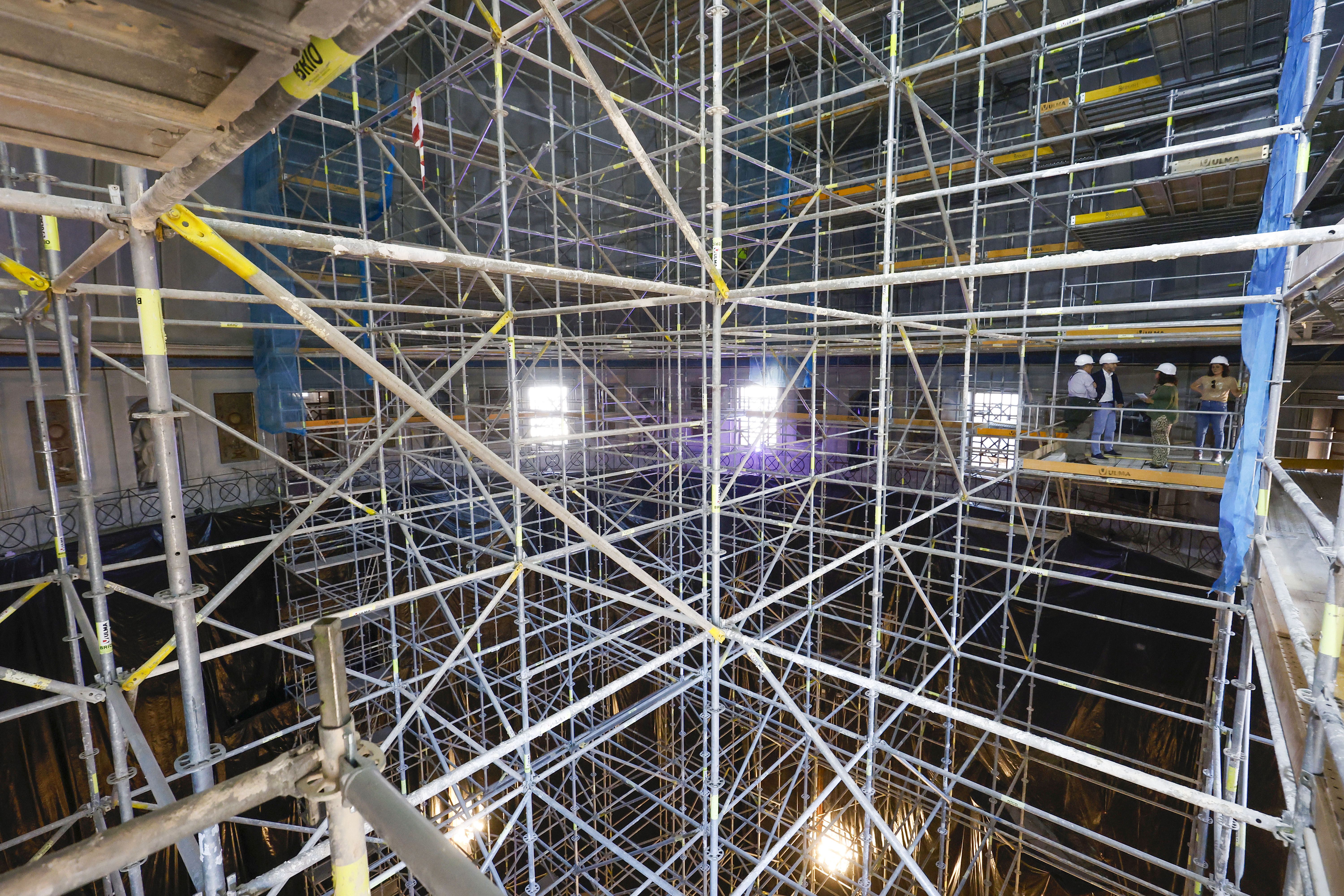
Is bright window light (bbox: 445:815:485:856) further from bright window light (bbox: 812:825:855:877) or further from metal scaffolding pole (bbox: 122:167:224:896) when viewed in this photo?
bright window light (bbox: 812:825:855:877)

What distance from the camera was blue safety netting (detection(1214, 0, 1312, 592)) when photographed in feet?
10.4

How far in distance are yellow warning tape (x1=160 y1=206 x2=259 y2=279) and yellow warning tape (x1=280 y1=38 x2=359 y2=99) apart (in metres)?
0.79

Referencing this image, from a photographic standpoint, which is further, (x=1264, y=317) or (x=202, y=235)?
(x=1264, y=317)

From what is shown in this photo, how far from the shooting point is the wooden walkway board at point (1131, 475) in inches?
205

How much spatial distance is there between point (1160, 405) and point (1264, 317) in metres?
4.58

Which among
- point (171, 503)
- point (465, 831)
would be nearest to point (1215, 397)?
point (171, 503)

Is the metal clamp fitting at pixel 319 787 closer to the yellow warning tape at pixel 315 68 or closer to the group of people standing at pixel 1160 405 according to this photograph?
the yellow warning tape at pixel 315 68

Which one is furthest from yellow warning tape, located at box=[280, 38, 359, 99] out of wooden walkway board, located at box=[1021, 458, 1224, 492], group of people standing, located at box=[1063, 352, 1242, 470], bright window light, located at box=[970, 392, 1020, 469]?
bright window light, located at box=[970, 392, 1020, 469]

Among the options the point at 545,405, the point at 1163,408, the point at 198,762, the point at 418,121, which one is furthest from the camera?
the point at 545,405

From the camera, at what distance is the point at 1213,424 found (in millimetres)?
7152

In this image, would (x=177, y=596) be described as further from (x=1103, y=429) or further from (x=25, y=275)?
(x=1103, y=429)

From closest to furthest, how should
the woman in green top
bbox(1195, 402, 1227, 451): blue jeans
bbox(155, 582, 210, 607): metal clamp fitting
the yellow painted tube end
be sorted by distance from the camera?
bbox(155, 582, 210, 607): metal clamp fitting → the yellow painted tube end → bbox(1195, 402, 1227, 451): blue jeans → the woman in green top

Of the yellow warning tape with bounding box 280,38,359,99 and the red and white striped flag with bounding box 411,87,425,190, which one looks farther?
the red and white striped flag with bounding box 411,87,425,190

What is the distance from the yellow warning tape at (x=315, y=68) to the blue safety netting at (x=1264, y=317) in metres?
4.30
